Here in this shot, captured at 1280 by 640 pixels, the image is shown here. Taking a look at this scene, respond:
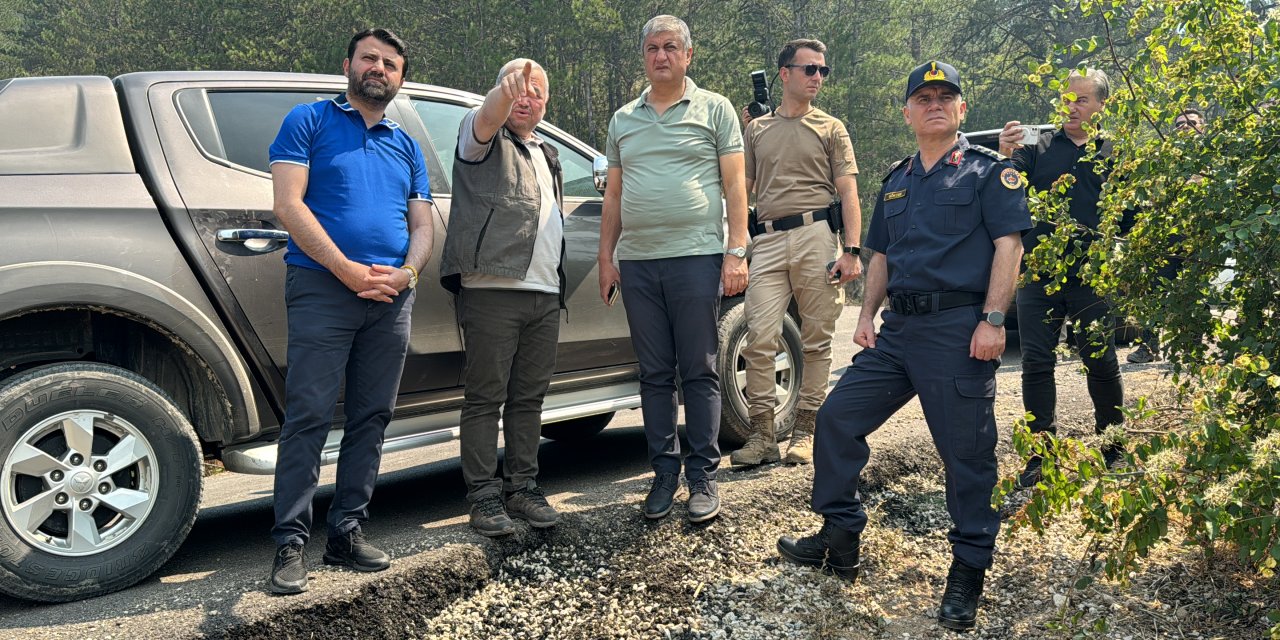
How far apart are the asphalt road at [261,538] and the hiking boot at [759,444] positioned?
530 millimetres

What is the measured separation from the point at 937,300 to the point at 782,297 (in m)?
1.45

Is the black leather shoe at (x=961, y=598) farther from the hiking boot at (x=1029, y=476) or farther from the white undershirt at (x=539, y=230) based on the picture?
the white undershirt at (x=539, y=230)

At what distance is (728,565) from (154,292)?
228 cm

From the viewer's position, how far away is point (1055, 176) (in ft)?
14.5

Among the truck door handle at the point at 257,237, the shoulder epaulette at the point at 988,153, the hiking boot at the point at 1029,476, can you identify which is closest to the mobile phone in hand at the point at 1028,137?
the shoulder epaulette at the point at 988,153

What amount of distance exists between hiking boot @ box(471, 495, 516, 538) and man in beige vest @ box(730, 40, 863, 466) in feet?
4.28

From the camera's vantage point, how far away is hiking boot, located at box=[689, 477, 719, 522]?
3775mm

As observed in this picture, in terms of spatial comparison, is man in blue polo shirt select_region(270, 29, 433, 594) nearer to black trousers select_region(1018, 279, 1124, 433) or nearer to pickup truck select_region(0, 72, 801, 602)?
pickup truck select_region(0, 72, 801, 602)

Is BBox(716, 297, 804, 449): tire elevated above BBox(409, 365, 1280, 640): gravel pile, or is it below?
above

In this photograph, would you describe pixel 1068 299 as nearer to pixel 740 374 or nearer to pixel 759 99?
pixel 740 374

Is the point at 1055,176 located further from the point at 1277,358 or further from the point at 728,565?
the point at 728,565

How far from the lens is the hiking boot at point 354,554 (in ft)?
10.9

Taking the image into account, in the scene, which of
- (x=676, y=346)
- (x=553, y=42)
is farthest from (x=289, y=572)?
(x=553, y=42)

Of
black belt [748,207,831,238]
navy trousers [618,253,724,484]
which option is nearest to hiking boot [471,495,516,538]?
navy trousers [618,253,724,484]
